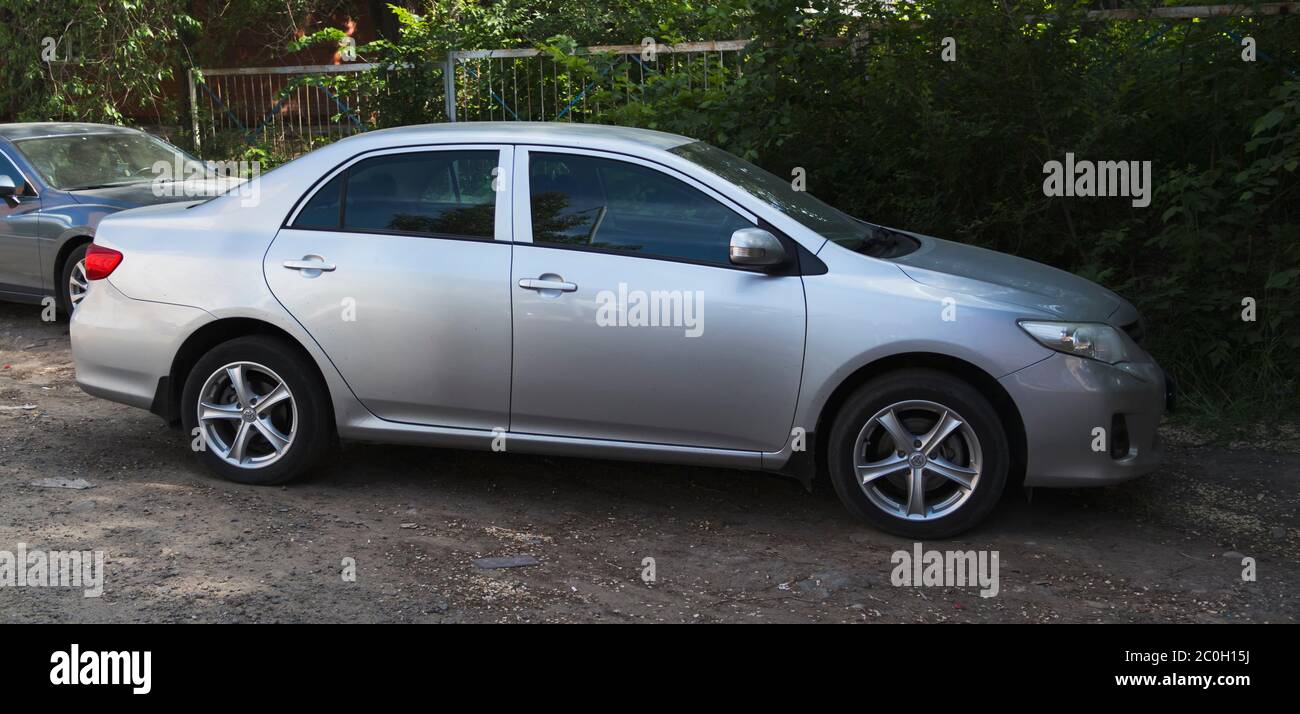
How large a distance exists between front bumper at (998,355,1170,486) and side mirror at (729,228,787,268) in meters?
1.07

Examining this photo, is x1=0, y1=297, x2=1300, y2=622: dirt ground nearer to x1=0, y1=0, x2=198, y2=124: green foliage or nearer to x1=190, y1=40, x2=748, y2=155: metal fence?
x1=190, y1=40, x2=748, y2=155: metal fence

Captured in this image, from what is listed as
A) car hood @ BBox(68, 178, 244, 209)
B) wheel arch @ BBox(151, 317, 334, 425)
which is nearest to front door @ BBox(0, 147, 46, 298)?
car hood @ BBox(68, 178, 244, 209)

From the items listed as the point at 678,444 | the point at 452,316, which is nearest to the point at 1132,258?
the point at 678,444

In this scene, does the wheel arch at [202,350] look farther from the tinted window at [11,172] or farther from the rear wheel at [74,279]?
the tinted window at [11,172]

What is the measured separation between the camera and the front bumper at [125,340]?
596cm

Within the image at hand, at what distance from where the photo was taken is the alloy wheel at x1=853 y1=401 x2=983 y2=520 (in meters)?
5.21

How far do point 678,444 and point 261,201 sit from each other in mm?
2301

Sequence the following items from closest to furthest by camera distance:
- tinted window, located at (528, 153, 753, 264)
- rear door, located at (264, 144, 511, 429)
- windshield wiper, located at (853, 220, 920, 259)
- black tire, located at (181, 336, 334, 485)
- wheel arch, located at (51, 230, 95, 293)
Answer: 1. tinted window, located at (528, 153, 753, 264)
2. rear door, located at (264, 144, 511, 429)
3. windshield wiper, located at (853, 220, 920, 259)
4. black tire, located at (181, 336, 334, 485)
5. wheel arch, located at (51, 230, 95, 293)

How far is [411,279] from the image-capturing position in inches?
221

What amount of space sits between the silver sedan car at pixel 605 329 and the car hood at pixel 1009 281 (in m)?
0.02

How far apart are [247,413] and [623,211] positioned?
205 cm

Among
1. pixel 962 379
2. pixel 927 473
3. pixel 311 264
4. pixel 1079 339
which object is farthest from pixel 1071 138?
pixel 311 264

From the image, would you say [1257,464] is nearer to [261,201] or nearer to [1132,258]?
[1132,258]

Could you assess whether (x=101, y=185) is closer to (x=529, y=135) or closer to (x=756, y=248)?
(x=529, y=135)
